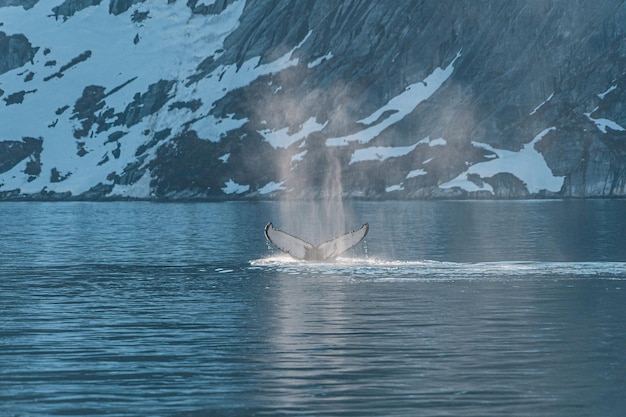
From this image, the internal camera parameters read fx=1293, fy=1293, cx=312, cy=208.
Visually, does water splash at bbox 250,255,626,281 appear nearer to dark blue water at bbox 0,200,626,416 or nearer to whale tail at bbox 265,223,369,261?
dark blue water at bbox 0,200,626,416

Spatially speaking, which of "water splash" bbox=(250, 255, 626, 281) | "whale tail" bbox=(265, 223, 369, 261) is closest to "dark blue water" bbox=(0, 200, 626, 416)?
"water splash" bbox=(250, 255, 626, 281)

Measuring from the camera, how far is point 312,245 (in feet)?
253

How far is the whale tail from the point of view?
71375mm

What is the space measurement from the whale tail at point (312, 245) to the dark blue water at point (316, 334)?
1144 mm

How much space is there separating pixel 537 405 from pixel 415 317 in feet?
61.7

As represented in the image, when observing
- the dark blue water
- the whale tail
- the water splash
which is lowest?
the dark blue water

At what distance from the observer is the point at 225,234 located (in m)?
128

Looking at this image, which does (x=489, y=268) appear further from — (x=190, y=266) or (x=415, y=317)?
(x=415, y=317)

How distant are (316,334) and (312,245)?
31982 mm

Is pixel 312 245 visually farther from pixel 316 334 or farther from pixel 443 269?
pixel 316 334

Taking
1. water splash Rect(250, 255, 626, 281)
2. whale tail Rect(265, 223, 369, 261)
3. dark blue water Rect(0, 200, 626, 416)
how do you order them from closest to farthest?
1. dark blue water Rect(0, 200, 626, 416)
2. water splash Rect(250, 255, 626, 281)
3. whale tail Rect(265, 223, 369, 261)

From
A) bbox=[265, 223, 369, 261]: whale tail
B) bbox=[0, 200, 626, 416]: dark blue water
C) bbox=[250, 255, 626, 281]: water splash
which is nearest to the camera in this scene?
bbox=[0, 200, 626, 416]: dark blue water

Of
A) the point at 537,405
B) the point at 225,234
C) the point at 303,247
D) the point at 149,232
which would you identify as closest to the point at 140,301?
the point at 303,247

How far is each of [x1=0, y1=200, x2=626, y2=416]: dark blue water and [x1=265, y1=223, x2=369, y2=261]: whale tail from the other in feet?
3.75
